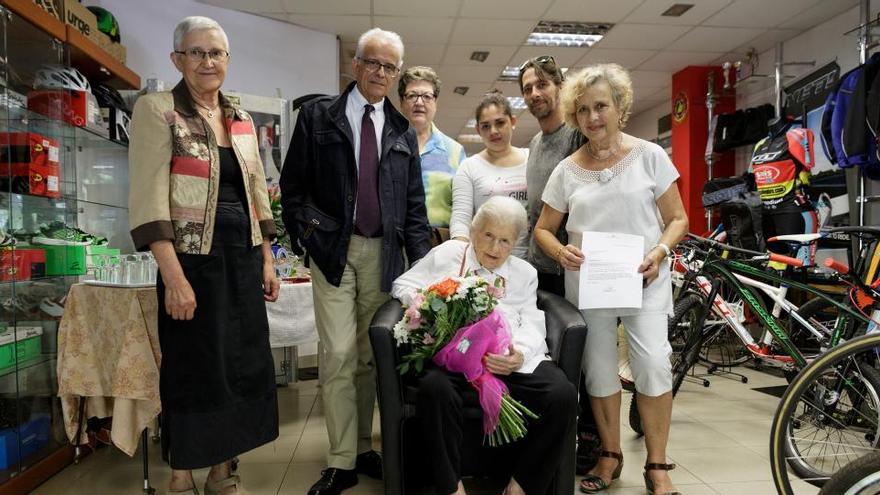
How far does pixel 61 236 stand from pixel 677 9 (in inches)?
211

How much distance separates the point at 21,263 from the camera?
2.35 metres

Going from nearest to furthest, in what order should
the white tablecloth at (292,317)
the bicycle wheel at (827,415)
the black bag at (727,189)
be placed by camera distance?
the bicycle wheel at (827,415)
the white tablecloth at (292,317)
the black bag at (727,189)

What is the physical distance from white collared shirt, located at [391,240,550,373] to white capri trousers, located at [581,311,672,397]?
21cm

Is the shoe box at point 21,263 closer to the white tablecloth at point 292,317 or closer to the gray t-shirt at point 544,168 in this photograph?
the white tablecloth at point 292,317

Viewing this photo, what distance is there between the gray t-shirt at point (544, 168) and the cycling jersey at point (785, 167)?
3.21 meters

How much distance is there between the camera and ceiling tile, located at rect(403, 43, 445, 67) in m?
6.39

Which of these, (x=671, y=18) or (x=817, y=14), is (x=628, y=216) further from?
(x=817, y=14)

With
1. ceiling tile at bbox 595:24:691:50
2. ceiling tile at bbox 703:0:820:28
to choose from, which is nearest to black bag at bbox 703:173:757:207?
ceiling tile at bbox 703:0:820:28

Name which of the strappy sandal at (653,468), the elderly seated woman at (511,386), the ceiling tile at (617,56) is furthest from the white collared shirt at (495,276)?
the ceiling tile at (617,56)

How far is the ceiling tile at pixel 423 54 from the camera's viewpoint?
639 centimetres

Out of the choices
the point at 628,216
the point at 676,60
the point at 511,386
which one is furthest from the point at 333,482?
the point at 676,60

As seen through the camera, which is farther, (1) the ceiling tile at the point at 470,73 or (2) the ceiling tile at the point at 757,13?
(1) the ceiling tile at the point at 470,73

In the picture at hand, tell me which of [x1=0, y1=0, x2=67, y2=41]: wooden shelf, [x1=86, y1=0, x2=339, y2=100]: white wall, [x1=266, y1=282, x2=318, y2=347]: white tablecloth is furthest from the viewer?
[x1=86, y1=0, x2=339, y2=100]: white wall

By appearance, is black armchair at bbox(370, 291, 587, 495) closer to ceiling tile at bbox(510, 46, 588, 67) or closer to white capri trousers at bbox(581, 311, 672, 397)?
white capri trousers at bbox(581, 311, 672, 397)
